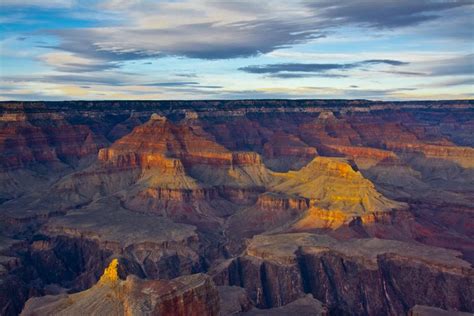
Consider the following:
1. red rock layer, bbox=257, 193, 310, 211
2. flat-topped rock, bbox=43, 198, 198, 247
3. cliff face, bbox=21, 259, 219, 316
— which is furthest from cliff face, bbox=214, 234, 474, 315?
cliff face, bbox=21, 259, 219, 316

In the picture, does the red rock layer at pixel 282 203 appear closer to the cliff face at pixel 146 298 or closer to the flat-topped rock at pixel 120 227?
the flat-topped rock at pixel 120 227

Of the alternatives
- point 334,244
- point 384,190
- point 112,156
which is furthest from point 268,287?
point 112,156

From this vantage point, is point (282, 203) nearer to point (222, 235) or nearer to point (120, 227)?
point (222, 235)

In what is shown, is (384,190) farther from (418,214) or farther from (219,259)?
(219,259)

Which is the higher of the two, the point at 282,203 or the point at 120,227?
the point at 282,203

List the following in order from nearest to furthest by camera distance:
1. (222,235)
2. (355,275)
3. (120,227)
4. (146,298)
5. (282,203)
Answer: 1. (146,298)
2. (355,275)
3. (120,227)
4. (222,235)
5. (282,203)

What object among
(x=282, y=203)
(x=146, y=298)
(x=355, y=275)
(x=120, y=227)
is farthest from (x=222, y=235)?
(x=146, y=298)

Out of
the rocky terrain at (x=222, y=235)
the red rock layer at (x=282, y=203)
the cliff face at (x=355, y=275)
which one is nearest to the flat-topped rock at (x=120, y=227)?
the rocky terrain at (x=222, y=235)

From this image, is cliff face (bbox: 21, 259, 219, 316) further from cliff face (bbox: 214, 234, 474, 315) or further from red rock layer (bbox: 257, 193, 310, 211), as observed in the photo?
red rock layer (bbox: 257, 193, 310, 211)
